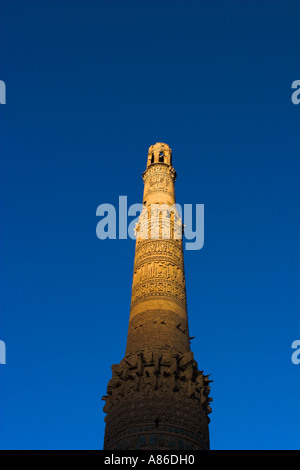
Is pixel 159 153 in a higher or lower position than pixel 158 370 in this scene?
higher

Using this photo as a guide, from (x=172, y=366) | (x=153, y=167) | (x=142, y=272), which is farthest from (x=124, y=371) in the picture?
(x=153, y=167)

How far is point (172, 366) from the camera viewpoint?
1334 cm

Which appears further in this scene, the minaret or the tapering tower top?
the tapering tower top

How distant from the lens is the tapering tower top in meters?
21.1

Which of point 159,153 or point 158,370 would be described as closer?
point 158,370

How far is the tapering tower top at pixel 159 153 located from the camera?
830 inches

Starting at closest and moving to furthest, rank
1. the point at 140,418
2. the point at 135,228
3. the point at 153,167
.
Result: the point at 140,418
the point at 135,228
the point at 153,167

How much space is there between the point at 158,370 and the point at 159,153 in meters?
10.8

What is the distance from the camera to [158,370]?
13.2 meters

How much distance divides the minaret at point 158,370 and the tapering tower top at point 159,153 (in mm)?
3974

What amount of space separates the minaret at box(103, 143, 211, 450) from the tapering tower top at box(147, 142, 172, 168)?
3974 mm

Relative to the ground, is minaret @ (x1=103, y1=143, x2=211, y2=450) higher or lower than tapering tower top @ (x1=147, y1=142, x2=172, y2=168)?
lower
